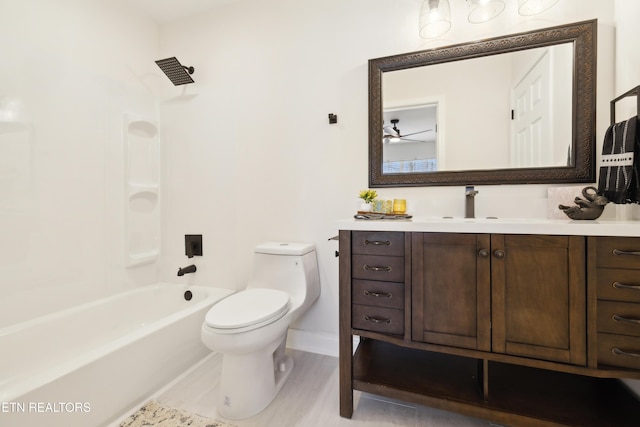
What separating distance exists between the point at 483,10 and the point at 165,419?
2628 mm

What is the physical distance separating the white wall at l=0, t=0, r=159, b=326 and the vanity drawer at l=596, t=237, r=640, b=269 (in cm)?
265

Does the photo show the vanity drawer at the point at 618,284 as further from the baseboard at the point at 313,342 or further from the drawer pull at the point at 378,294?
the baseboard at the point at 313,342

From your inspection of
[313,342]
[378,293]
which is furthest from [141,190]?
[378,293]

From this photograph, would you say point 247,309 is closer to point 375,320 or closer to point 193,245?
point 375,320

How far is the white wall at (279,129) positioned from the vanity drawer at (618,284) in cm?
56

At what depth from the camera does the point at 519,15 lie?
143 cm

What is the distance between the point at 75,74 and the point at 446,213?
245 centimetres

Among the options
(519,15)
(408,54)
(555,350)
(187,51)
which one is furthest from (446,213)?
(187,51)

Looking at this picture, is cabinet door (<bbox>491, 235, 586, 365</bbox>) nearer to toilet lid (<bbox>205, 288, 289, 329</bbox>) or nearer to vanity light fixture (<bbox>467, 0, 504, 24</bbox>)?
toilet lid (<bbox>205, 288, 289, 329</bbox>)

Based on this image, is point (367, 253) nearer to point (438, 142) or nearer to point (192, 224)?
point (438, 142)

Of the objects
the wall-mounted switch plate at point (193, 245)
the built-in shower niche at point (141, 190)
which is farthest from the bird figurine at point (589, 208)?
the built-in shower niche at point (141, 190)

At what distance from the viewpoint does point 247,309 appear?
1358mm

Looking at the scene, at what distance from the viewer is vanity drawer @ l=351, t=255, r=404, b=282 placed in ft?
3.90

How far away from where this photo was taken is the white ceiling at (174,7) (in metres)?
2.04
